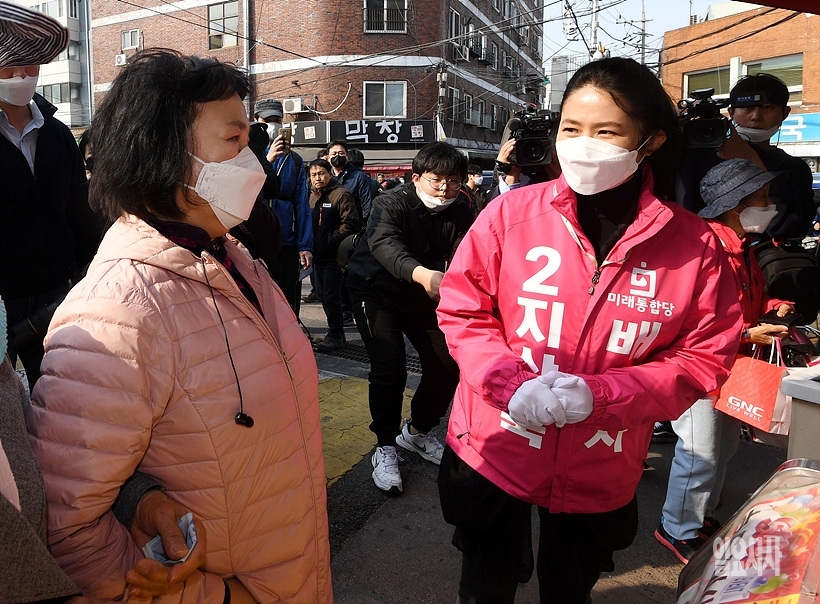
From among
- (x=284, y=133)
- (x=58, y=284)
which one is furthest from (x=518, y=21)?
(x=58, y=284)

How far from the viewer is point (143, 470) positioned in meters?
1.29

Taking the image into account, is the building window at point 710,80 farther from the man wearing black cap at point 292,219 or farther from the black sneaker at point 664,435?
the black sneaker at point 664,435

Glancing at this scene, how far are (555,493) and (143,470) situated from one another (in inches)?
44.9

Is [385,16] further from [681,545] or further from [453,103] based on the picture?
[681,545]

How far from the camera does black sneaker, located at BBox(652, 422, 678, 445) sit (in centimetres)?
420

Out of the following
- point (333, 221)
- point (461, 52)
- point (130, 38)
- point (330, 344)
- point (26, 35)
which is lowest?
point (330, 344)

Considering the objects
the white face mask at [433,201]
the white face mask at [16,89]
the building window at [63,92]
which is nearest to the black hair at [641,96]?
the white face mask at [433,201]

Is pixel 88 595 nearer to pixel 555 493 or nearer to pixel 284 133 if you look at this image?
pixel 555 493

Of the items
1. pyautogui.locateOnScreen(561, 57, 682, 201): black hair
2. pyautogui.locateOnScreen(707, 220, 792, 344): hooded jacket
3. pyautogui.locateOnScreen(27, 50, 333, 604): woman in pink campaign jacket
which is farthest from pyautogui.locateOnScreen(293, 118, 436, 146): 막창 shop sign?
pyautogui.locateOnScreen(27, 50, 333, 604): woman in pink campaign jacket

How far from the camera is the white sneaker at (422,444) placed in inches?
148

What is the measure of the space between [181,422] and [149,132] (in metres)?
0.65

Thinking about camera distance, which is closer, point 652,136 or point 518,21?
point 652,136

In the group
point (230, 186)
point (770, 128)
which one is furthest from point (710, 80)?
point (230, 186)

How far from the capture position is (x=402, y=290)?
348 cm
